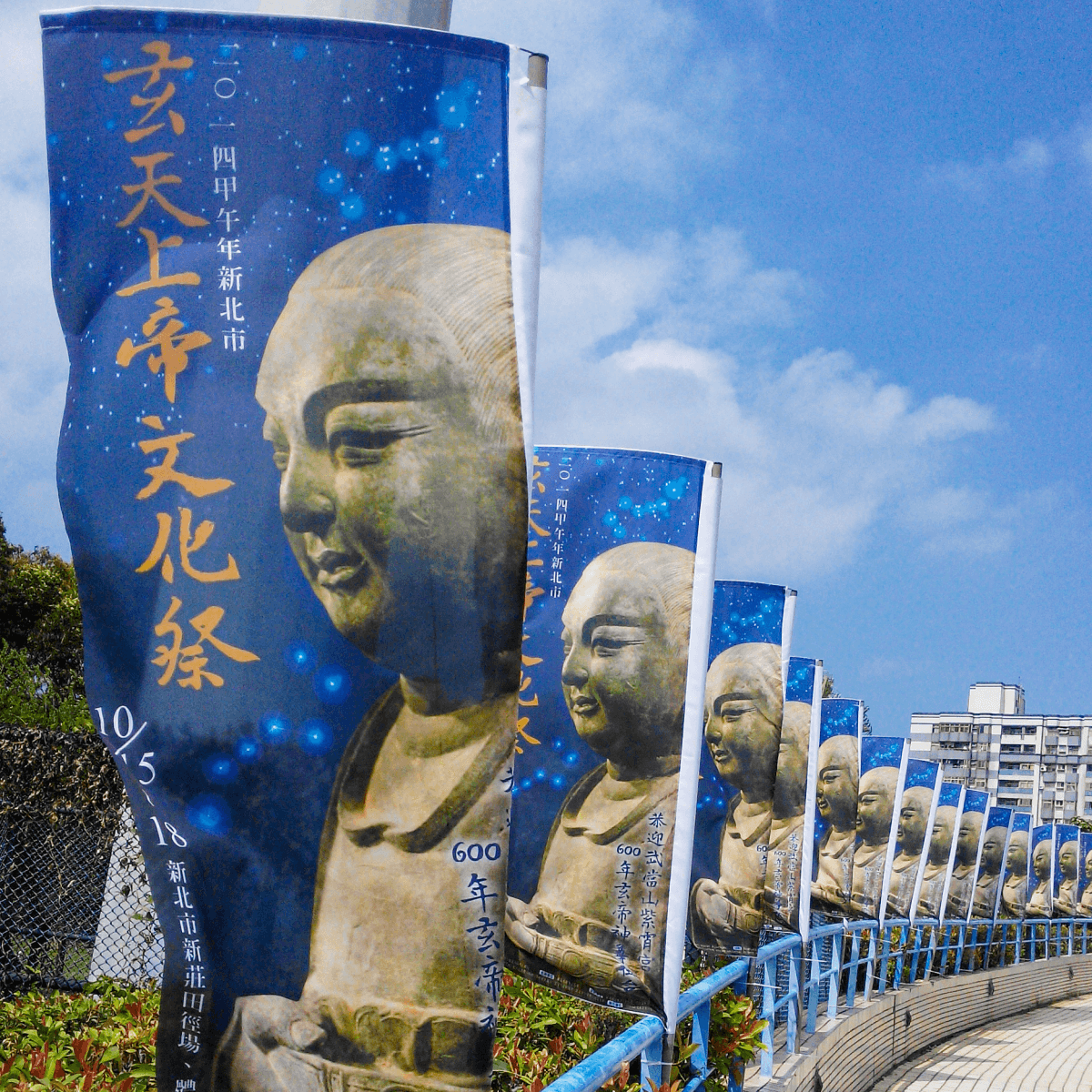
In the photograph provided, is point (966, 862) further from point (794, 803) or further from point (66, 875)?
point (66, 875)

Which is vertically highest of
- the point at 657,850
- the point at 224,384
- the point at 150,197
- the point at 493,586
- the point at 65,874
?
the point at 150,197

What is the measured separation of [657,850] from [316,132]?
3.81 meters

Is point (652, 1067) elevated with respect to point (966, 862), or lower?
elevated

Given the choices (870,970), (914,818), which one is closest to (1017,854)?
(914,818)

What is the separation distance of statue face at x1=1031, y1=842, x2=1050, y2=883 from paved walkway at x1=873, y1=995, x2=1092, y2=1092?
687cm

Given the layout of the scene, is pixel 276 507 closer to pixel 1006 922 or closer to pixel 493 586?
pixel 493 586

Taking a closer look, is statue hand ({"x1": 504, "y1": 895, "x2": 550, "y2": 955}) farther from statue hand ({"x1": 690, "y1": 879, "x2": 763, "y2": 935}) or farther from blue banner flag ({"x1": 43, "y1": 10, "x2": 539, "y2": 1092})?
blue banner flag ({"x1": 43, "y1": 10, "x2": 539, "y2": 1092})

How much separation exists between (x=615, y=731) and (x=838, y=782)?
9.17 metres

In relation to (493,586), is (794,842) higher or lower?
lower

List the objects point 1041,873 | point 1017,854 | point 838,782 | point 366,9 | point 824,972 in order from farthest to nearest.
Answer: point 1041,873
point 1017,854
point 838,782
point 824,972
point 366,9

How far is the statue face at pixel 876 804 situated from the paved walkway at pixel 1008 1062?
8.52 ft

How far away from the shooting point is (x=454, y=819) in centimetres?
237

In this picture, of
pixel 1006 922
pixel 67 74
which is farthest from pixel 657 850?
pixel 1006 922

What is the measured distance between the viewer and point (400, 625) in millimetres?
2354
